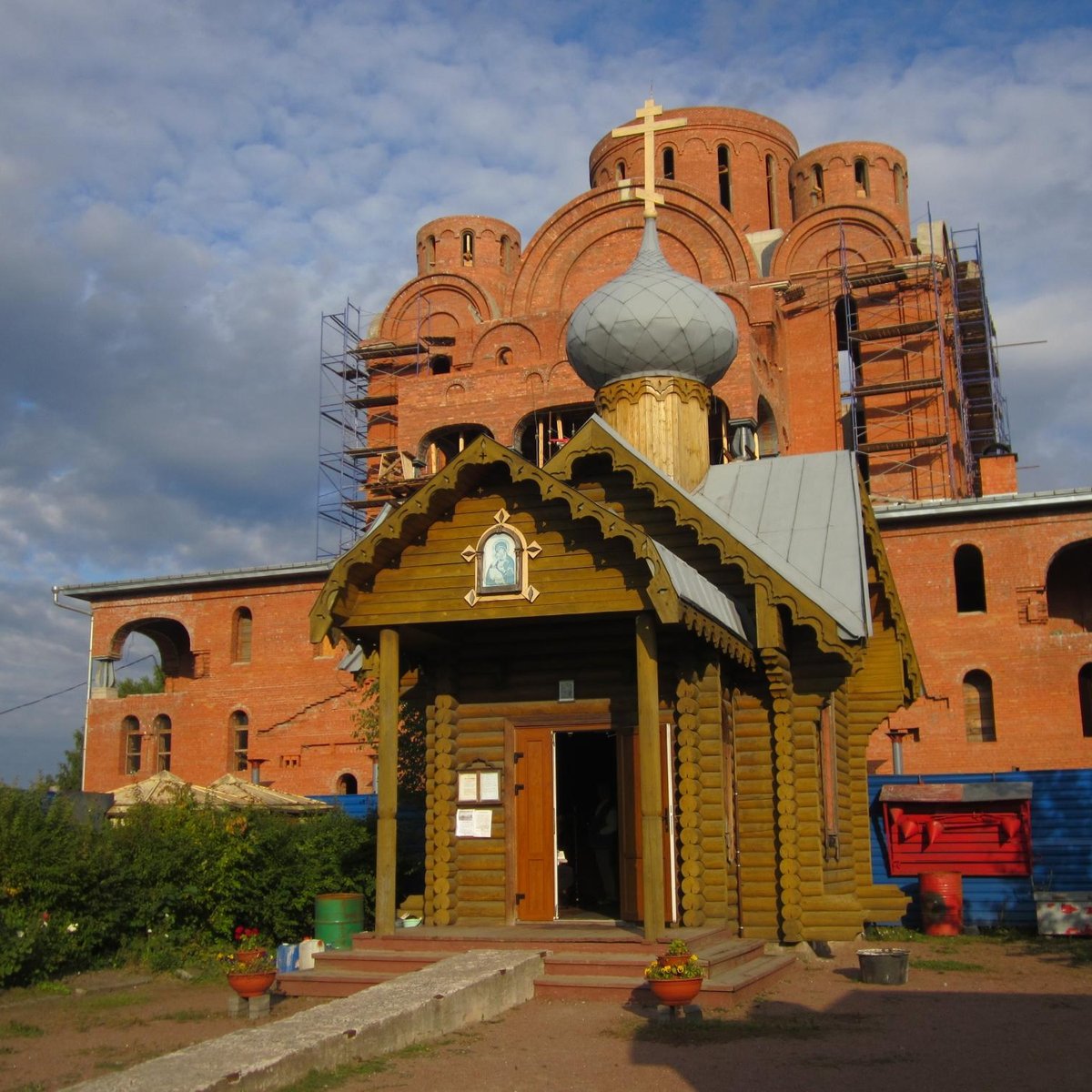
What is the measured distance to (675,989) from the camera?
8945 mm

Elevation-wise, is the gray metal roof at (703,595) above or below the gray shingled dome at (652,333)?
below

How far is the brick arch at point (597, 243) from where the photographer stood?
34406mm

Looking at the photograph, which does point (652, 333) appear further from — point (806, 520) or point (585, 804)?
point (585, 804)

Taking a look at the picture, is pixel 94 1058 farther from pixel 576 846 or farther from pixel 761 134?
pixel 761 134

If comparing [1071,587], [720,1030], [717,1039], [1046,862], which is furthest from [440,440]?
[717,1039]

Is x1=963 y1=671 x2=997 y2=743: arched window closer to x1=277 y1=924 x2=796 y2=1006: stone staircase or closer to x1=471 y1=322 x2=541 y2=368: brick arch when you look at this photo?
x1=471 y1=322 x2=541 y2=368: brick arch

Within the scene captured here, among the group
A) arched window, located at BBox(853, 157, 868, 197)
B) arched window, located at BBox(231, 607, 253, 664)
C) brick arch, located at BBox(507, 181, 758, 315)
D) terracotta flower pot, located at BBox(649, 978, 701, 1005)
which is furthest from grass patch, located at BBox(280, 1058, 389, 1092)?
arched window, located at BBox(853, 157, 868, 197)

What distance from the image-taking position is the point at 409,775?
1938cm

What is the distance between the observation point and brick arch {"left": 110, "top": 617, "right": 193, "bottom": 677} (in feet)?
107

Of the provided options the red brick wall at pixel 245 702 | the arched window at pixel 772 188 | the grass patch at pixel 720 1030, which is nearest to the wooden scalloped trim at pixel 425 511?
the grass patch at pixel 720 1030

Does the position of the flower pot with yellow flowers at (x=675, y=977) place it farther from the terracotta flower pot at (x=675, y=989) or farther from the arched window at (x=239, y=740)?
the arched window at (x=239, y=740)

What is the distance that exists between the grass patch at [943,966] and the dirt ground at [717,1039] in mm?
140

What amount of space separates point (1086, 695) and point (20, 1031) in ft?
69.1

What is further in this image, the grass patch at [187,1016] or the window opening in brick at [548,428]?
the window opening in brick at [548,428]
